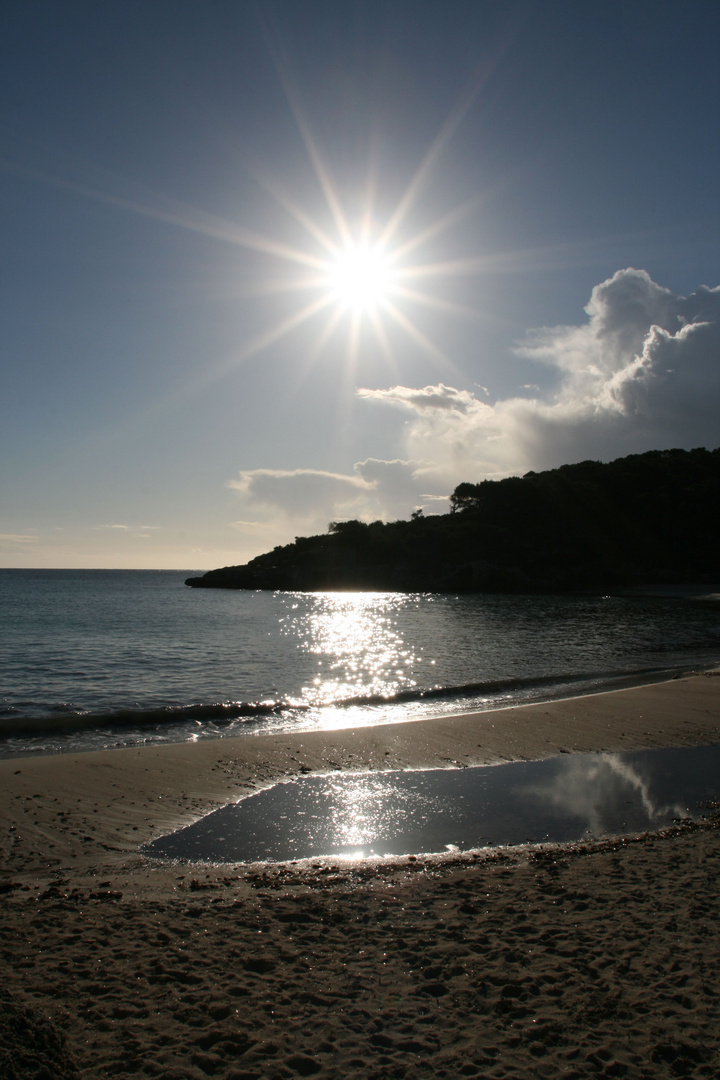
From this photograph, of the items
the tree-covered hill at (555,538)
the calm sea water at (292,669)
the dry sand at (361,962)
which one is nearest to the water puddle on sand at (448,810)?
the dry sand at (361,962)

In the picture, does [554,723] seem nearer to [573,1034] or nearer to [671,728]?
[671,728]

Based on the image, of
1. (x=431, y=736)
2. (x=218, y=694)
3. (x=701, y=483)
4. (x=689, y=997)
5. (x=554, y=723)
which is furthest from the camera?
(x=701, y=483)

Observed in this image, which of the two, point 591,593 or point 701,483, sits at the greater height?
point 701,483

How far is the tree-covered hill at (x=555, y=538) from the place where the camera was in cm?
9831

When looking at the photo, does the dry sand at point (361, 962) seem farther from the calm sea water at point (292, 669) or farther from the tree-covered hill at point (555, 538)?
the tree-covered hill at point (555, 538)

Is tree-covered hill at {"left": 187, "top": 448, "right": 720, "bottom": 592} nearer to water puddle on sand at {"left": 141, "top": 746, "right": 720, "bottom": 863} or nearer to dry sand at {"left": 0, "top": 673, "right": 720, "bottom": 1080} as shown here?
water puddle on sand at {"left": 141, "top": 746, "right": 720, "bottom": 863}

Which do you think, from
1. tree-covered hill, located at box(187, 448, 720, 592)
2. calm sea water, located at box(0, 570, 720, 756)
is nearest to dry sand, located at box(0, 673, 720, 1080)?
calm sea water, located at box(0, 570, 720, 756)

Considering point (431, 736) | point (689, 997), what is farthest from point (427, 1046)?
point (431, 736)

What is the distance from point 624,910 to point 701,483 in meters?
114

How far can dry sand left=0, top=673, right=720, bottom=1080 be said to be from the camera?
3891mm

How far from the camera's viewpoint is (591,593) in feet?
292

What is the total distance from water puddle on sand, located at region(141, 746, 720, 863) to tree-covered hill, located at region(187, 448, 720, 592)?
Answer: 87.7 meters

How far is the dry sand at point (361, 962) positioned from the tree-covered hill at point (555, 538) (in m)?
92.7

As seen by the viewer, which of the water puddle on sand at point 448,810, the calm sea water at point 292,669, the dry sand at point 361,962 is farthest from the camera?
the calm sea water at point 292,669
